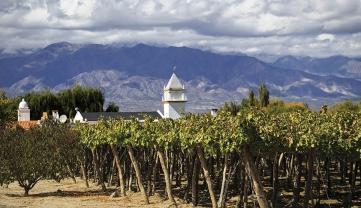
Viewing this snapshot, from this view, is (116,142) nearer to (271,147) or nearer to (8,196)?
(8,196)

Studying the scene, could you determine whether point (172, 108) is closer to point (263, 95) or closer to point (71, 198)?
point (263, 95)

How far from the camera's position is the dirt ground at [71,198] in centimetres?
3135

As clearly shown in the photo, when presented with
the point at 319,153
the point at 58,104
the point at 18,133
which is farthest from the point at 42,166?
the point at 58,104

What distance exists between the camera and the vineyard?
2352cm

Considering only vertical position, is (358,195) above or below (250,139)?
below

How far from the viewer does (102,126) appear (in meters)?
36.9

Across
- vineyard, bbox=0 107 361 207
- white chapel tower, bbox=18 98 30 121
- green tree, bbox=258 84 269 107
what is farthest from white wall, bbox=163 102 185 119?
vineyard, bbox=0 107 361 207

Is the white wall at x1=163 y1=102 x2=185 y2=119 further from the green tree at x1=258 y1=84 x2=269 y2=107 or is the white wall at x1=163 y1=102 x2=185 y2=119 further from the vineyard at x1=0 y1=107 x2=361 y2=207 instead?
the vineyard at x1=0 y1=107 x2=361 y2=207

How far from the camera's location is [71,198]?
34531mm

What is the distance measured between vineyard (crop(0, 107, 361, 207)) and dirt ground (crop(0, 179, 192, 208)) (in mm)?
742

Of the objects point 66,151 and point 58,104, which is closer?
point 66,151

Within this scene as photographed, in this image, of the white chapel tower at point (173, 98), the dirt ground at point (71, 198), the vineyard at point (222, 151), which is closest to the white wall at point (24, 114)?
the white chapel tower at point (173, 98)

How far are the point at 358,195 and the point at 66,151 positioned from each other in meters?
16.9

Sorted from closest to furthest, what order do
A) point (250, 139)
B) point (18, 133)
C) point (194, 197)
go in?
point (250, 139) < point (194, 197) < point (18, 133)
